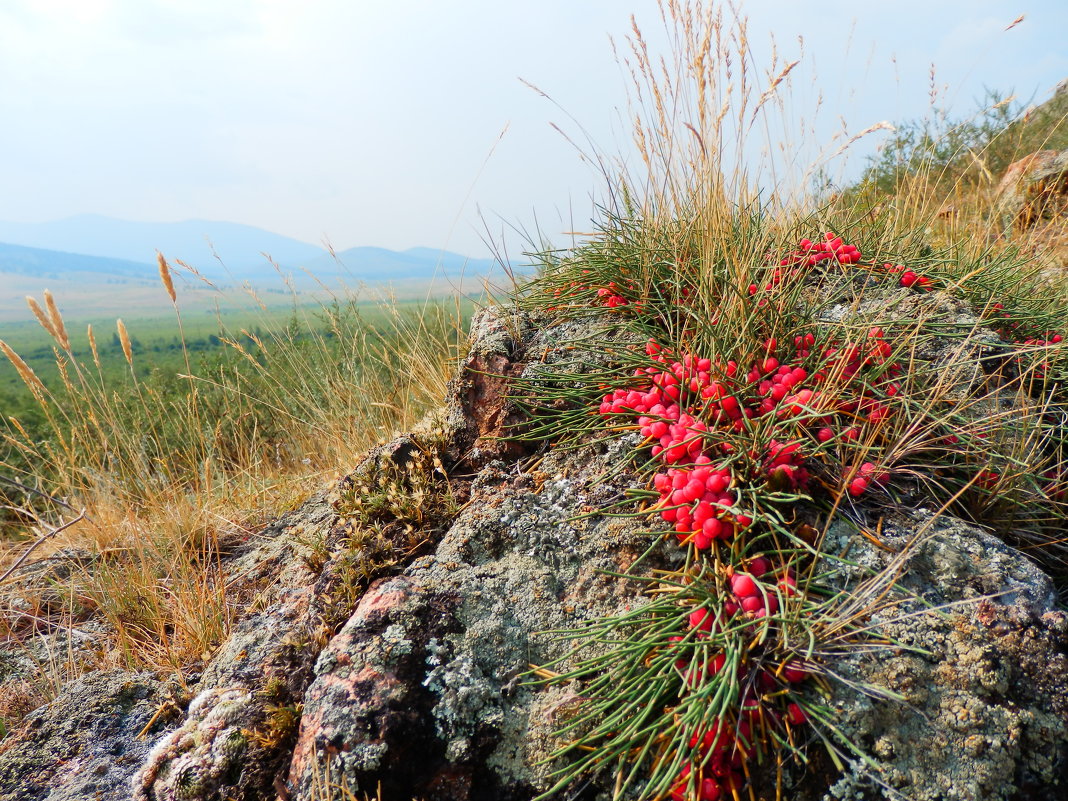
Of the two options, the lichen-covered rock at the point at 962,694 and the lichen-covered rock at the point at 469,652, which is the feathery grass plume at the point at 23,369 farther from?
the lichen-covered rock at the point at 962,694

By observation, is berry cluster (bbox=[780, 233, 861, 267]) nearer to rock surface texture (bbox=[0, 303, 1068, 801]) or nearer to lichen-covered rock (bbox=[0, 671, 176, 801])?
rock surface texture (bbox=[0, 303, 1068, 801])

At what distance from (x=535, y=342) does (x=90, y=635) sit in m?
2.35

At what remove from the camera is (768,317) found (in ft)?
7.23

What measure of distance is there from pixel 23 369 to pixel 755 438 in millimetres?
3336

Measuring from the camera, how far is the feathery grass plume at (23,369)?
268cm

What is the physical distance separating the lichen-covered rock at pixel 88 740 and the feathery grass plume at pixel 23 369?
1.47m

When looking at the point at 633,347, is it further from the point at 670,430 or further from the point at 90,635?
the point at 90,635

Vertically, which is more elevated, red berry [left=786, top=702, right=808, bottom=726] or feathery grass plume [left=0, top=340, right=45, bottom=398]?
feathery grass plume [left=0, top=340, right=45, bottom=398]

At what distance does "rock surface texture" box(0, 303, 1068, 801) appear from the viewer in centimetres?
140

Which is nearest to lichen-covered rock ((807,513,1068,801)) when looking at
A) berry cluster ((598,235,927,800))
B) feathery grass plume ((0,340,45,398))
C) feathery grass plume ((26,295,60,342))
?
berry cluster ((598,235,927,800))

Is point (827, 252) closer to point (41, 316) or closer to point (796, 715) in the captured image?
point (796, 715)

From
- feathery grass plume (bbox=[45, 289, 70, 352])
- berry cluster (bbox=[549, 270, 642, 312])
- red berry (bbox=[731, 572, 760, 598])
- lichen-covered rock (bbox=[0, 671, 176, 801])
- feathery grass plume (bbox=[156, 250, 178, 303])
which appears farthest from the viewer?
feathery grass plume (bbox=[156, 250, 178, 303])

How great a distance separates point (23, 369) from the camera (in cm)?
288

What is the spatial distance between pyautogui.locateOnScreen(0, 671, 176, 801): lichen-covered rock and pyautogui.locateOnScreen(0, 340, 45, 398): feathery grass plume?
1474 mm
